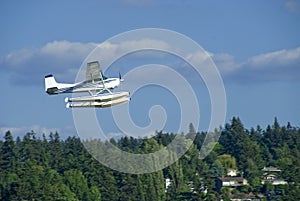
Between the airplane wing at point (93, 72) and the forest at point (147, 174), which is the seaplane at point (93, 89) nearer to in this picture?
the airplane wing at point (93, 72)

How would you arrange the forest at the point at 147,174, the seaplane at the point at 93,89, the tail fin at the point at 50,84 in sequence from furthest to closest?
1. the forest at the point at 147,174
2. the tail fin at the point at 50,84
3. the seaplane at the point at 93,89

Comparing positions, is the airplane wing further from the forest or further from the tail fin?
the forest

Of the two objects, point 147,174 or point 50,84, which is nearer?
point 50,84

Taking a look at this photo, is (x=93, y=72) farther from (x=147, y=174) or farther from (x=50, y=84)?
(x=147, y=174)

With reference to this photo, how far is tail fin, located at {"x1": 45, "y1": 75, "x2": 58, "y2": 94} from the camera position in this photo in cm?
4628

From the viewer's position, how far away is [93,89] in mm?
44812

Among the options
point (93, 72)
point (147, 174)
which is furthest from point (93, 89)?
point (147, 174)

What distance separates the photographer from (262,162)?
122m

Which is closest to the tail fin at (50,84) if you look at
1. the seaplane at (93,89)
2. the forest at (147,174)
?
the seaplane at (93,89)

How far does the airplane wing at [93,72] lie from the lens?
43.5 m

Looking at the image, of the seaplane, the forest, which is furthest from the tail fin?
the forest

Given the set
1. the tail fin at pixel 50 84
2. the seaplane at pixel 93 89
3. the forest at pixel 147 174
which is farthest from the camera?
the forest at pixel 147 174

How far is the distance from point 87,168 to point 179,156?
39.3 feet

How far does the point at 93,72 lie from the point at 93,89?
1.10 m
